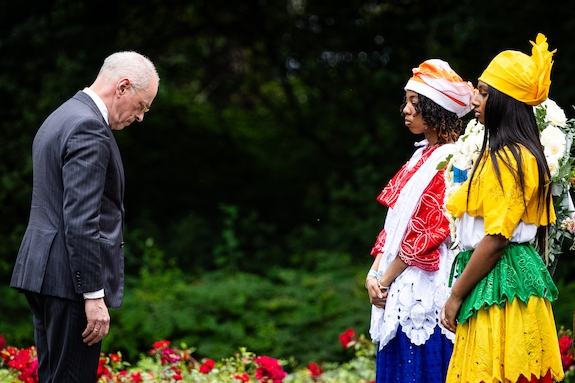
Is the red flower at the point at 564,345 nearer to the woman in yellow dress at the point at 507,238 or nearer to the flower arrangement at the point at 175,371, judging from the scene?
the flower arrangement at the point at 175,371

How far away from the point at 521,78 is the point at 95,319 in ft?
5.89

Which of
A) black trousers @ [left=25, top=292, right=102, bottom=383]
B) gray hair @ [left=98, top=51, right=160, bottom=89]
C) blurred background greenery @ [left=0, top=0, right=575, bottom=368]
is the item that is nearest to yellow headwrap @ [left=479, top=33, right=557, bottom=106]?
gray hair @ [left=98, top=51, right=160, bottom=89]

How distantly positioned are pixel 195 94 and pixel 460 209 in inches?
371

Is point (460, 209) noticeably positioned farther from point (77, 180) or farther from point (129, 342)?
point (129, 342)

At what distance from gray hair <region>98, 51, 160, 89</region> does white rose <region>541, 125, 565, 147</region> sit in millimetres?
1546

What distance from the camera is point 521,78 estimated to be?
108 inches

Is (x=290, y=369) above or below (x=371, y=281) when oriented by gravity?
below

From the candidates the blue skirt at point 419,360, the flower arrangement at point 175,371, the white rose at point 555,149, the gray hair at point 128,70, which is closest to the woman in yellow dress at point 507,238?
the white rose at point 555,149

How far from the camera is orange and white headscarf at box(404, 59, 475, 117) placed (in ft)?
11.0

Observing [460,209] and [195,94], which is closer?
[460,209]

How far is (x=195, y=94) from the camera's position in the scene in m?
11.9

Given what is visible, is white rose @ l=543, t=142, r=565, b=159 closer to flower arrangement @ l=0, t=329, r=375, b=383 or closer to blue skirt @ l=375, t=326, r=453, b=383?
blue skirt @ l=375, t=326, r=453, b=383

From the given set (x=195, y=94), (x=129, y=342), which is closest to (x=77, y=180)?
(x=129, y=342)

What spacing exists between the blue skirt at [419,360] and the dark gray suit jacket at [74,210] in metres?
1.21
